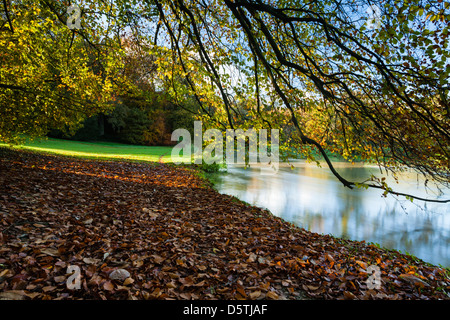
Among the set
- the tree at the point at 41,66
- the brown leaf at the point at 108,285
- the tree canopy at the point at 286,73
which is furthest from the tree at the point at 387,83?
the tree at the point at 41,66

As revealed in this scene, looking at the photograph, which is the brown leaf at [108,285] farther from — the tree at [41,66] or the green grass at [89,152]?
the green grass at [89,152]

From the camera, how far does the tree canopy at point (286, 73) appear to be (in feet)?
10.2

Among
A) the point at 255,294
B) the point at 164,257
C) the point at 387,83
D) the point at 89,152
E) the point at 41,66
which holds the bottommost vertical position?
the point at 255,294

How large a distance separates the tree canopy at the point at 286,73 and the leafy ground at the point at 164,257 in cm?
147

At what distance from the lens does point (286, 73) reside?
17.7 ft

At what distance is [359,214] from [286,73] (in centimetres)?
751

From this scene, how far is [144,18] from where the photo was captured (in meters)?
6.87

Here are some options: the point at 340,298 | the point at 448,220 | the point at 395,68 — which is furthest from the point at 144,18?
the point at 448,220

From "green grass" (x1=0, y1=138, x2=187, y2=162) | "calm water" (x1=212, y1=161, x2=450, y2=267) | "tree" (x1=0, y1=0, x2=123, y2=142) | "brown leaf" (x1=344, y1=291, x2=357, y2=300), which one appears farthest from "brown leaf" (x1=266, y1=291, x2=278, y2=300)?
"green grass" (x1=0, y1=138, x2=187, y2=162)

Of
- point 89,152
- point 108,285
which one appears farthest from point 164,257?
point 89,152

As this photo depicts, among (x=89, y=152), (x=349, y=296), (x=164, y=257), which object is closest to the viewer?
(x=349, y=296)

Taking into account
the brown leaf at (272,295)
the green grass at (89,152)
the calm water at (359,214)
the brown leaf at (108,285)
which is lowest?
the calm water at (359,214)

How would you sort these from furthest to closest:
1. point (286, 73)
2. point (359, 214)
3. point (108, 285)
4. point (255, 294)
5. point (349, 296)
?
point (359, 214) < point (286, 73) < point (349, 296) < point (255, 294) < point (108, 285)

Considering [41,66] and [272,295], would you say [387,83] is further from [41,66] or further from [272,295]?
[41,66]
